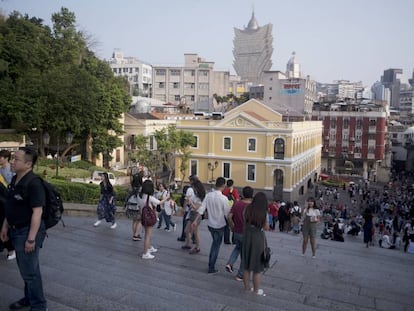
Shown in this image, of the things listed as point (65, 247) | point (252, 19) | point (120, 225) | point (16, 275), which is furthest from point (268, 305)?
point (252, 19)

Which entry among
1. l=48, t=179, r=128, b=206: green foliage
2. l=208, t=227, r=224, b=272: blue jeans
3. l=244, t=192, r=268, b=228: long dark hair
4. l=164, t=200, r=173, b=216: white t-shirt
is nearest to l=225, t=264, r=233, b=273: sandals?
l=208, t=227, r=224, b=272: blue jeans

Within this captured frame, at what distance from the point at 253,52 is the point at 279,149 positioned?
436 feet

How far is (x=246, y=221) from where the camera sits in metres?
6.16

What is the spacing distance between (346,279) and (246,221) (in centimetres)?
293

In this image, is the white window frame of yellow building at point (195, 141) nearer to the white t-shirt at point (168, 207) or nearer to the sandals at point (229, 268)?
the white t-shirt at point (168, 207)

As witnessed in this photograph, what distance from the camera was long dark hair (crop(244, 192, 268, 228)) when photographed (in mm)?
6031

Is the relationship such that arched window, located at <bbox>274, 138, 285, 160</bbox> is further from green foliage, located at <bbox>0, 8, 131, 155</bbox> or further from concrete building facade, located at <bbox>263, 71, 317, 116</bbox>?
concrete building facade, located at <bbox>263, 71, 317, 116</bbox>

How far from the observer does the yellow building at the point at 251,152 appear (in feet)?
115

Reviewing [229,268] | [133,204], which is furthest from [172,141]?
[229,268]

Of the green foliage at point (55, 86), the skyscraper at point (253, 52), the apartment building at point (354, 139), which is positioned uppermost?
the skyscraper at point (253, 52)

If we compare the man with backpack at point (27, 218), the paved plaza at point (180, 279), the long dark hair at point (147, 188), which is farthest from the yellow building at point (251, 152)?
the man with backpack at point (27, 218)

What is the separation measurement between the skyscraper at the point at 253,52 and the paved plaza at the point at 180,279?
150 meters

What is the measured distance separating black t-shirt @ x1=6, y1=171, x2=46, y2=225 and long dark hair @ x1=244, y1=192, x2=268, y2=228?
2835 millimetres

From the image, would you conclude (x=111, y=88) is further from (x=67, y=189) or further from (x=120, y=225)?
(x=120, y=225)
